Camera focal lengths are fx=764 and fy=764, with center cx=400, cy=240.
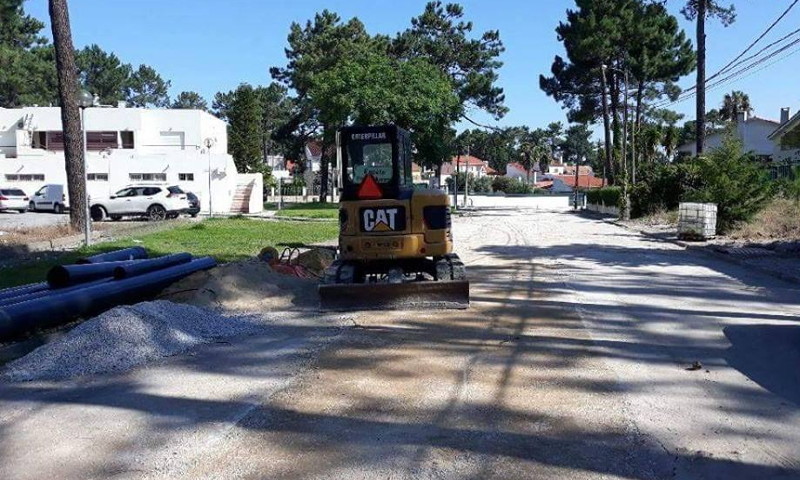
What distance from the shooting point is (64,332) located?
9031mm

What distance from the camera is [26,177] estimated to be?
4759 centimetres

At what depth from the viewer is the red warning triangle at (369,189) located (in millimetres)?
11000

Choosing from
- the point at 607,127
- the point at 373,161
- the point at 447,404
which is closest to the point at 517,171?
the point at 607,127

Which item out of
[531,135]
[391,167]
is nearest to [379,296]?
[391,167]

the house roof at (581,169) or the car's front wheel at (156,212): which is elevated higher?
the house roof at (581,169)

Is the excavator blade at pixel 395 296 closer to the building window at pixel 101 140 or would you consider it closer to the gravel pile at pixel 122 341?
the gravel pile at pixel 122 341

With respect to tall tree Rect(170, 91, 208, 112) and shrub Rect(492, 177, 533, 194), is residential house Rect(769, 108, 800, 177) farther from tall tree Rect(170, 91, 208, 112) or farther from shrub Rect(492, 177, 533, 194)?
tall tree Rect(170, 91, 208, 112)

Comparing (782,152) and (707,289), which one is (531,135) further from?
(707,289)

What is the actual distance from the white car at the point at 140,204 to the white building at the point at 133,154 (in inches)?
276

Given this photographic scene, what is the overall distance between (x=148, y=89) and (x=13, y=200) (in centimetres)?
8820

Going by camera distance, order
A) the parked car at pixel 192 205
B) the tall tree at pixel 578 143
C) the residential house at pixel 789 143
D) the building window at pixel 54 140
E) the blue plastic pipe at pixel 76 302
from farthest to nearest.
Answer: the tall tree at pixel 578 143 → the building window at pixel 54 140 → the parked car at pixel 192 205 → the residential house at pixel 789 143 → the blue plastic pipe at pixel 76 302

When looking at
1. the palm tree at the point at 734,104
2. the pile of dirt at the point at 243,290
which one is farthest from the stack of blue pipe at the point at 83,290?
the palm tree at the point at 734,104

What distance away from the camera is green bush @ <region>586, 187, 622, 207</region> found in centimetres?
4428

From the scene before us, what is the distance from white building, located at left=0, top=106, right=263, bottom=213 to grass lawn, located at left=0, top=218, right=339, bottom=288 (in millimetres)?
15802
